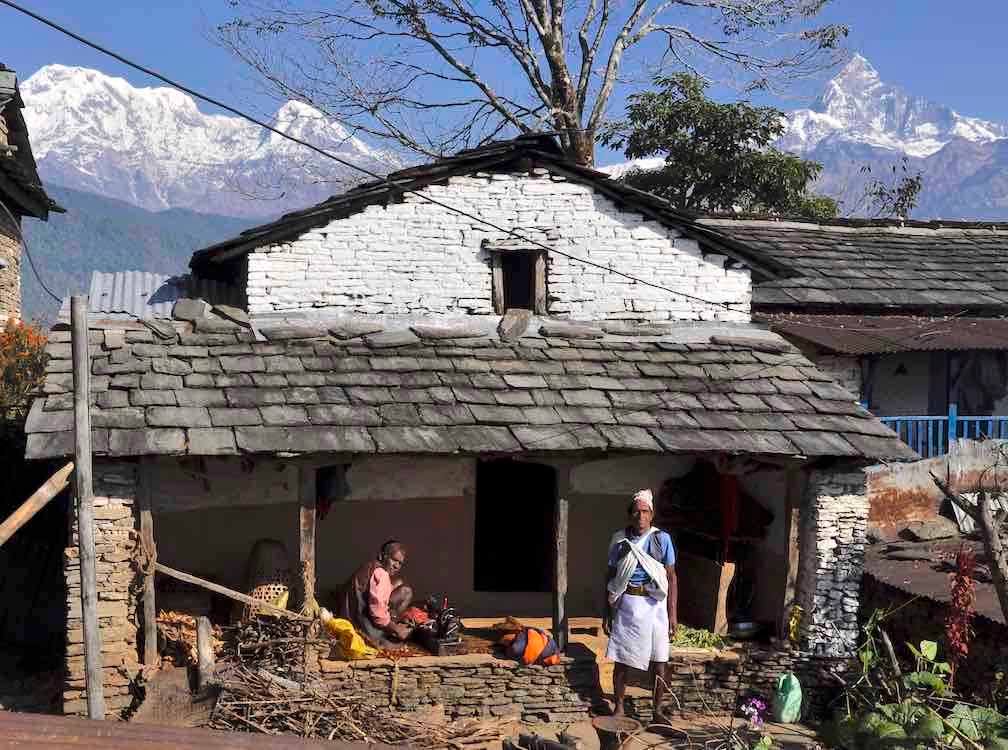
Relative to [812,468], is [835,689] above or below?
below

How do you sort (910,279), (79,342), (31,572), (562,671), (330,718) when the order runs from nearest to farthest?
1. (79,342)
2. (330,718)
3. (562,671)
4. (31,572)
5. (910,279)

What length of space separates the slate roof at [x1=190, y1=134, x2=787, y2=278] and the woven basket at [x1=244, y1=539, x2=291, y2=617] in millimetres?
3073

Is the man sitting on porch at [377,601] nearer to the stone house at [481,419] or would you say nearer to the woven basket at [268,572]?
the stone house at [481,419]

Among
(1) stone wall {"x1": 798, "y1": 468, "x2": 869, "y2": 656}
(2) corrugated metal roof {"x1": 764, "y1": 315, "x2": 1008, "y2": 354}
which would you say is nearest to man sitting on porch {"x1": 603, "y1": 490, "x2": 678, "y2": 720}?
(1) stone wall {"x1": 798, "y1": 468, "x2": 869, "y2": 656}

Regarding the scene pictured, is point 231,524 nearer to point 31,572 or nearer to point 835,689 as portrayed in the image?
point 31,572

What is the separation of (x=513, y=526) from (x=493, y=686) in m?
2.62

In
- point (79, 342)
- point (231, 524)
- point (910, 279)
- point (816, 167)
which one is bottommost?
point (231, 524)

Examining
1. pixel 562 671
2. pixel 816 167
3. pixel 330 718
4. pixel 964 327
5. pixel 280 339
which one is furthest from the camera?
pixel 816 167

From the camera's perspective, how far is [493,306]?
10469mm

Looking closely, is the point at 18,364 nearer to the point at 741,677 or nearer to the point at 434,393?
the point at 434,393

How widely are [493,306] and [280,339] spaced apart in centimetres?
236

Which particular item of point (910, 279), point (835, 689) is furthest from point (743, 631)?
point (910, 279)

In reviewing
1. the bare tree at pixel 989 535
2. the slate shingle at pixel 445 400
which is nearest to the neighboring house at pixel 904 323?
the slate shingle at pixel 445 400

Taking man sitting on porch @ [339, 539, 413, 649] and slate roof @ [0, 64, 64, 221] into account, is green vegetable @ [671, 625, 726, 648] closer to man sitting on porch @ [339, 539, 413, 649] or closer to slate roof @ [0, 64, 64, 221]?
man sitting on porch @ [339, 539, 413, 649]
